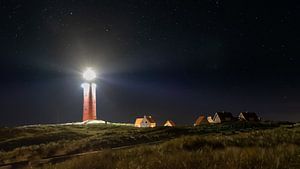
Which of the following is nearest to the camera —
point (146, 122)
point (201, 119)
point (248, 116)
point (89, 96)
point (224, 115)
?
point (146, 122)

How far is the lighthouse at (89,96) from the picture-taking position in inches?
3310

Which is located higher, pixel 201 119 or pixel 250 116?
pixel 250 116

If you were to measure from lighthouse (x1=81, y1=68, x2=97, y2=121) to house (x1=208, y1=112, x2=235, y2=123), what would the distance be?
109 feet

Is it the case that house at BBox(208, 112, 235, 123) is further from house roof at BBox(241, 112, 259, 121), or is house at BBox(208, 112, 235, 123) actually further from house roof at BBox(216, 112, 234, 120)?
house roof at BBox(241, 112, 259, 121)

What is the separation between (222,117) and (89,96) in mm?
38065

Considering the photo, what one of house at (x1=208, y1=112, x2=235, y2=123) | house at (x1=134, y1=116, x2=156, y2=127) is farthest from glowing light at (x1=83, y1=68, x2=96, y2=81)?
house at (x1=208, y1=112, x2=235, y2=123)

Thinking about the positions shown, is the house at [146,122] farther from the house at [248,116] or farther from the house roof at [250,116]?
the house roof at [250,116]

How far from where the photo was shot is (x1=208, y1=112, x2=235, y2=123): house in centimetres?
7486

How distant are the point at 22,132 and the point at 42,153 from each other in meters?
35.7

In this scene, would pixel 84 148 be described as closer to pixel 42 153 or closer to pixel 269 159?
pixel 42 153

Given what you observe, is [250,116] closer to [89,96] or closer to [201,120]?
[201,120]

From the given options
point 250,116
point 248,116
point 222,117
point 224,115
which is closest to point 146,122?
point 222,117

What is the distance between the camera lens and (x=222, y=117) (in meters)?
75.6

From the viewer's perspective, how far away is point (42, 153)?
76.0 ft
